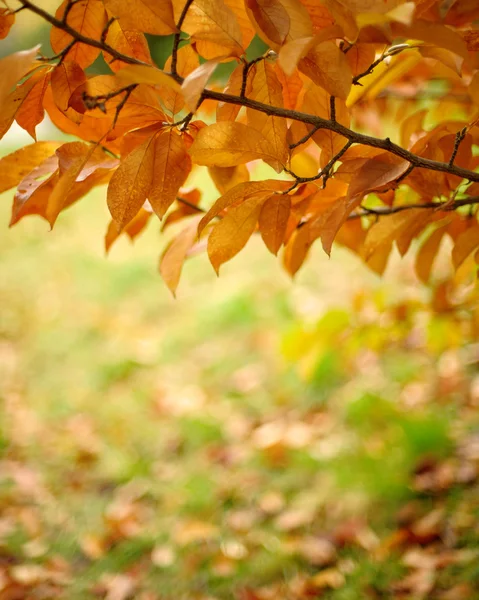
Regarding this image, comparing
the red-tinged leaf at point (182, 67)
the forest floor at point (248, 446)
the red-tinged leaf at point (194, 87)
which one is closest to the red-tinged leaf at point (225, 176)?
the red-tinged leaf at point (182, 67)

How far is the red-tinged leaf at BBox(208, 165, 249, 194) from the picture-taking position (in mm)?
683

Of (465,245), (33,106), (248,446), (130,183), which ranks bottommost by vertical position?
(248,446)

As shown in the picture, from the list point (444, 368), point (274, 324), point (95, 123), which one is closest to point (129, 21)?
point (95, 123)

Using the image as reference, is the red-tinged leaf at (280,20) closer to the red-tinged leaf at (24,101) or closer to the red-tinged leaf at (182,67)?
the red-tinged leaf at (182,67)

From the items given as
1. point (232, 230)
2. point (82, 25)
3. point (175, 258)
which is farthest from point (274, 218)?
point (82, 25)

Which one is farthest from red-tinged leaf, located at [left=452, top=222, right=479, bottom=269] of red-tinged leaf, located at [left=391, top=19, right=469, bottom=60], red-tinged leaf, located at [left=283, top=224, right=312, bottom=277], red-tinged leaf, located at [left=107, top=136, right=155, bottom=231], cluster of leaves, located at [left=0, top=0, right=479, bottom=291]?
red-tinged leaf, located at [left=107, top=136, right=155, bottom=231]

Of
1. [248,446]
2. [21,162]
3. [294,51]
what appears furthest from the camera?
[248,446]

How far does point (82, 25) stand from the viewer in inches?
22.3

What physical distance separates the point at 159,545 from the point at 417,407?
2.91 feet

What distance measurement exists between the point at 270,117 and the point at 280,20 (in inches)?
3.7

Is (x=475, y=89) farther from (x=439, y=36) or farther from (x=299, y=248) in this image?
(x=299, y=248)

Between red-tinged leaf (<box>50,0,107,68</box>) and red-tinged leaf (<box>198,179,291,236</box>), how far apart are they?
0.65 ft

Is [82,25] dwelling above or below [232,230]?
above

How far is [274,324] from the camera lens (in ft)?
8.63
